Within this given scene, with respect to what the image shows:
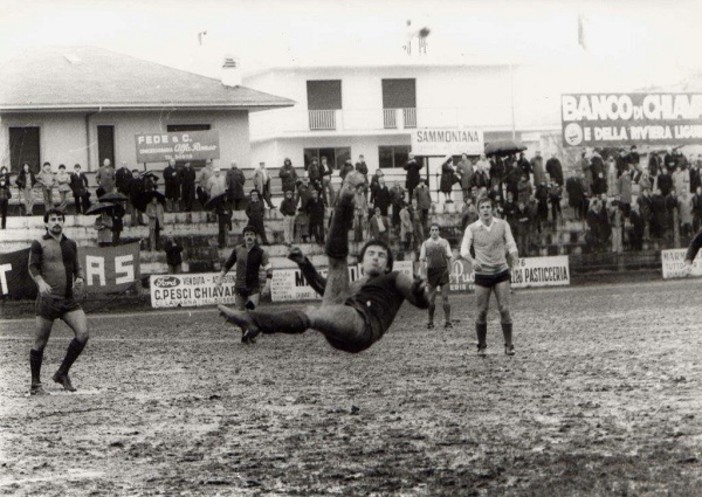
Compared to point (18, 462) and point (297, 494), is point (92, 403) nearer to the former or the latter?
point (18, 462)

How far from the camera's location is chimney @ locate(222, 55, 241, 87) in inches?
1772

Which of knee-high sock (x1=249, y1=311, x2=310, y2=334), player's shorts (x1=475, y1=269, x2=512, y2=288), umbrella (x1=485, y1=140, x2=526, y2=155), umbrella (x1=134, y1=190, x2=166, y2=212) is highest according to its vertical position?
umbrella (x1=485, y1=140, x2=526, y2=155)

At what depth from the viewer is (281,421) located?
12227 millimetres

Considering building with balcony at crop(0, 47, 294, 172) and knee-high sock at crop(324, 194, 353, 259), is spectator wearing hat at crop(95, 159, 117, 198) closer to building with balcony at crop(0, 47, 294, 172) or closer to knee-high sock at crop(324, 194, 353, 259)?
building with balcony at crop(0, 47, 294, 172)

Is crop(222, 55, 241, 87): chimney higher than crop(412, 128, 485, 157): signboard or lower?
higher

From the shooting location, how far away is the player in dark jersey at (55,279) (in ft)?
48.4

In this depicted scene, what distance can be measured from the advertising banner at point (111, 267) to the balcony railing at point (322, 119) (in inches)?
972

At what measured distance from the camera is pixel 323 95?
57500 millimetres

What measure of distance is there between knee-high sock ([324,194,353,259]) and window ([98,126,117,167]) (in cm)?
3423

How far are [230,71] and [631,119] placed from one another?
1478cm

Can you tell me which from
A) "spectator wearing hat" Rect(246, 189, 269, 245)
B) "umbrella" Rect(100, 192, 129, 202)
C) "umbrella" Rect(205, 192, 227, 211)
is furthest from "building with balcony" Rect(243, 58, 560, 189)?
"spectator wearing hat" Rect(246, 189, 269, 245)

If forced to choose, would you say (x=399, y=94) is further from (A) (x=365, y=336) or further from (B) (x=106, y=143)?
(A) (x=365, y=336)

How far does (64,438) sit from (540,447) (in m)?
4.58

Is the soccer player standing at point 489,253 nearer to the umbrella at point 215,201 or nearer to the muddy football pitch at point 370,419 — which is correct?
the muddy football pitch at point 370,419
